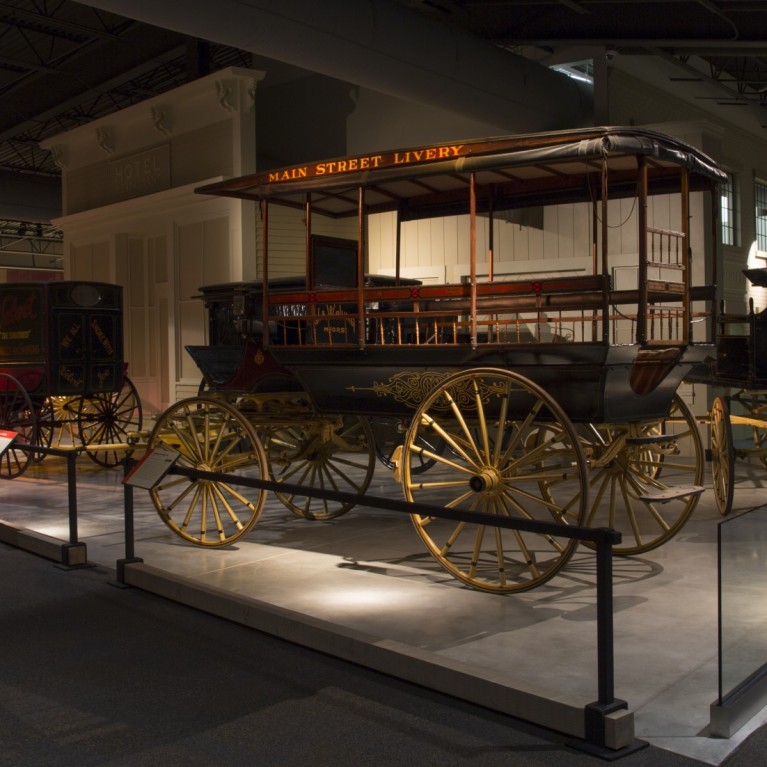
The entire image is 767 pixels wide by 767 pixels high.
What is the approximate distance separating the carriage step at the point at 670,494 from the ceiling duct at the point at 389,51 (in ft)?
16.0

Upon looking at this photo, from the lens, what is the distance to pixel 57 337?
1032 cm

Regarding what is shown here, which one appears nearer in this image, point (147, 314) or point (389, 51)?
point (389, 51)

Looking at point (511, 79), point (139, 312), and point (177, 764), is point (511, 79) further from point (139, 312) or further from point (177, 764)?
point (177, 764)

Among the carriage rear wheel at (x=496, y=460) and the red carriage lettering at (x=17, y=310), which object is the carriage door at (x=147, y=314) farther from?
the carriage rear wheel at (x=496, y=460)

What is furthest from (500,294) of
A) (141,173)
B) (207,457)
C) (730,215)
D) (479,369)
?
(141,173)

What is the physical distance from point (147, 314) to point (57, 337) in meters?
3.74

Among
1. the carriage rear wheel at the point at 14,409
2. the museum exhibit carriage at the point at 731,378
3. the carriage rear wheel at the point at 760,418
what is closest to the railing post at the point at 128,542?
the museum exhibit carriage at the point at 731,378

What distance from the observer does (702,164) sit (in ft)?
18.2

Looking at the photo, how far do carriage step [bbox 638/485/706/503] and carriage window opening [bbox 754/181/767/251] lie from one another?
31.2 feet

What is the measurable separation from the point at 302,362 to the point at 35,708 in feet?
9.98

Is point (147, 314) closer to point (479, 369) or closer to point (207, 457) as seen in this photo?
point (207, 457)

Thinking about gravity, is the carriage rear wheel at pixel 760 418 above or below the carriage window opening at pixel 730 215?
below

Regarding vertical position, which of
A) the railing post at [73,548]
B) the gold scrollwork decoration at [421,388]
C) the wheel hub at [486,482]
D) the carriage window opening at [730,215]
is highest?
the carriage window opening at [730,215]

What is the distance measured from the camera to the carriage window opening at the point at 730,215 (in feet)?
42.0
